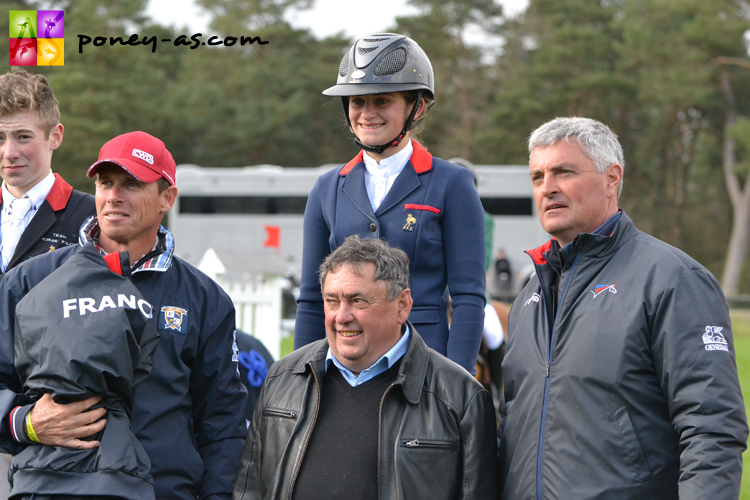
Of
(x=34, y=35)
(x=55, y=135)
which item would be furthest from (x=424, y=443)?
(x=34, y=35)

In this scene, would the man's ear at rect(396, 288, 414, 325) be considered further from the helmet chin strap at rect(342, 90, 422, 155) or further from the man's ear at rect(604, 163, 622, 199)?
the man's ear at rect(604, 163, 622, 199)

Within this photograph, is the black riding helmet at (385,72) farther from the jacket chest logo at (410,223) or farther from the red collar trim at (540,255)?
the red collar trim at (540,255)

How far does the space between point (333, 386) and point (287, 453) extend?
1.03ft

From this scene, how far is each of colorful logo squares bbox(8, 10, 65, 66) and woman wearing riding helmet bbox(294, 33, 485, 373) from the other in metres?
4.56

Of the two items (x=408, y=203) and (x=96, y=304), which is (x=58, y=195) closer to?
(x=96, y=304)

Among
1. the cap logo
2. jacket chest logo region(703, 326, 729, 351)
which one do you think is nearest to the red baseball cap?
the cap logo

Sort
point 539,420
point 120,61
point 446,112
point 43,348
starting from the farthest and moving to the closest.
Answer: point 446,112 < point 120,61 < point 539,420 < point 43,348

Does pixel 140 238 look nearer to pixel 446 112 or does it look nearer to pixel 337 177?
pixel 337 177

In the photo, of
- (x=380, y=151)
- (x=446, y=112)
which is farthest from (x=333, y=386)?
(x=446, y=112)

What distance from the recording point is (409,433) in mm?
2984

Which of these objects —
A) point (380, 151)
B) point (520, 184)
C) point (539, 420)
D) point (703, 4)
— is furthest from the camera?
point (703, 4)

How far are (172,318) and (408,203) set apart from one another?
1074mm

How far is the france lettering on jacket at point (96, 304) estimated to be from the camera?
8.74 feet

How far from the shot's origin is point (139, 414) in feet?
9.40
